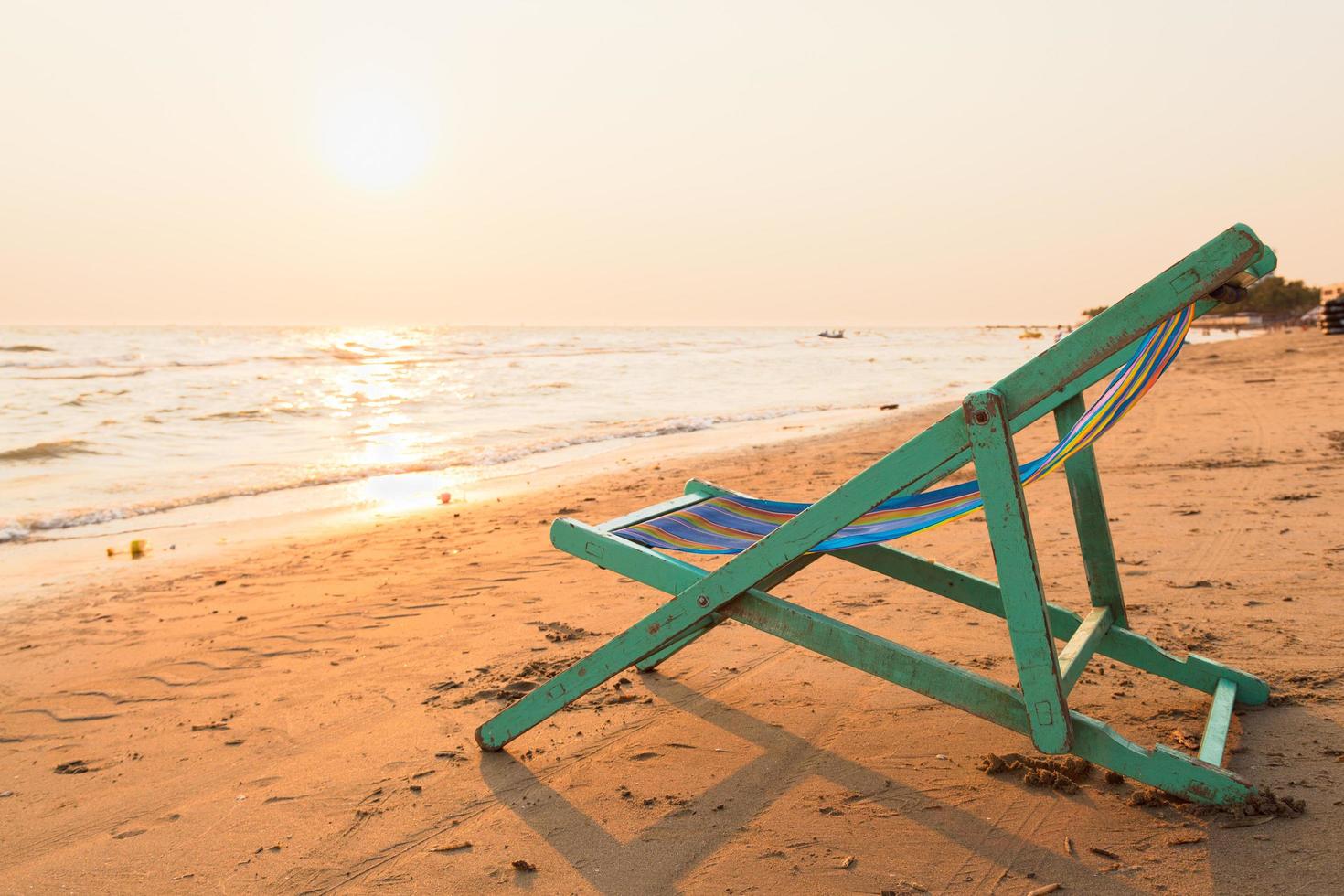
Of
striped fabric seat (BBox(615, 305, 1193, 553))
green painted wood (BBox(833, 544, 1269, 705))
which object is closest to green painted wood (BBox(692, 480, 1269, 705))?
green painted wood (BBox(833, 544, 1269, 705))

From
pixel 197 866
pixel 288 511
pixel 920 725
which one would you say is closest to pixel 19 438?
pixel 288 511

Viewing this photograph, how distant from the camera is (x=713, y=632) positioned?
13.1ft

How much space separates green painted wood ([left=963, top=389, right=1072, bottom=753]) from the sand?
14.9 inches

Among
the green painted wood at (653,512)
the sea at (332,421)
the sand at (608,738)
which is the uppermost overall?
the green painted wood at (653,512)

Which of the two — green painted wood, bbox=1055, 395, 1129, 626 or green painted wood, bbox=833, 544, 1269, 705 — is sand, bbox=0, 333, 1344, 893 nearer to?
green painted wood, bbox=833, 544, 1269, 705

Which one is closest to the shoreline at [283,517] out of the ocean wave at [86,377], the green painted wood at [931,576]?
the green painted wood at [931,576]

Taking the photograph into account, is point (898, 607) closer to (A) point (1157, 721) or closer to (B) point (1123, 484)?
(A) point (1157, 721)

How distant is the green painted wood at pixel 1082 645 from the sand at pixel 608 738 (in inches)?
12.6

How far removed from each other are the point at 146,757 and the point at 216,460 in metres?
8.51

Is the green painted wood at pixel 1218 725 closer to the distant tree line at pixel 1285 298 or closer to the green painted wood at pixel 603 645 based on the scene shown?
the green painted wood at pixel 603 645

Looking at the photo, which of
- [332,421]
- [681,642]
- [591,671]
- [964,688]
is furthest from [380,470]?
[964,688]

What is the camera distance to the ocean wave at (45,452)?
11.0 meters

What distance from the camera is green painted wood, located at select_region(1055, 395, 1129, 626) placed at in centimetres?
281

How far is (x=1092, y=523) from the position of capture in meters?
2.87
